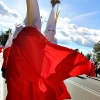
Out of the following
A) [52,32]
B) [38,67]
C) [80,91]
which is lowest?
[80,91]

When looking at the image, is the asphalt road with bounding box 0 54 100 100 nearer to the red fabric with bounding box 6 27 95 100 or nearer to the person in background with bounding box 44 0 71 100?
the person in background with bounding box 44 0 71 100

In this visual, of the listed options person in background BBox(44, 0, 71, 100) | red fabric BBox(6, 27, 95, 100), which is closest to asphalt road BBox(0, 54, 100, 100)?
person in background BBox(44, 0, 71, 100)

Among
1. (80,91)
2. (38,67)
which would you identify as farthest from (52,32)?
(80,91)

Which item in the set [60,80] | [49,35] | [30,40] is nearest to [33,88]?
[60,80]

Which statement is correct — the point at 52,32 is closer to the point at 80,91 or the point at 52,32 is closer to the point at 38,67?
the point at 38,67

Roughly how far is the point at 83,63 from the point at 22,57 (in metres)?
0.96

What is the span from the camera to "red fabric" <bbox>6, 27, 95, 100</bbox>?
3.15 metres

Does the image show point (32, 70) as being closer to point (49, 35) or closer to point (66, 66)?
point (66, 66)

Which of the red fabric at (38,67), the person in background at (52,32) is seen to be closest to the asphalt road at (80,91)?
the person in background at (52,32)

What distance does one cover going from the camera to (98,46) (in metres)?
97.4

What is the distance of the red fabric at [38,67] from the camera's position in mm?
3150

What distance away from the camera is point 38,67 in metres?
3.26

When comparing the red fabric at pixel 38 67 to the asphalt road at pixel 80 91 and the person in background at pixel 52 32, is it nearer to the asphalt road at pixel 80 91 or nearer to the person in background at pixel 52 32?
the person in background at pixel 52 32

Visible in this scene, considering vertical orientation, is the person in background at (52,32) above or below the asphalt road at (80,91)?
above
